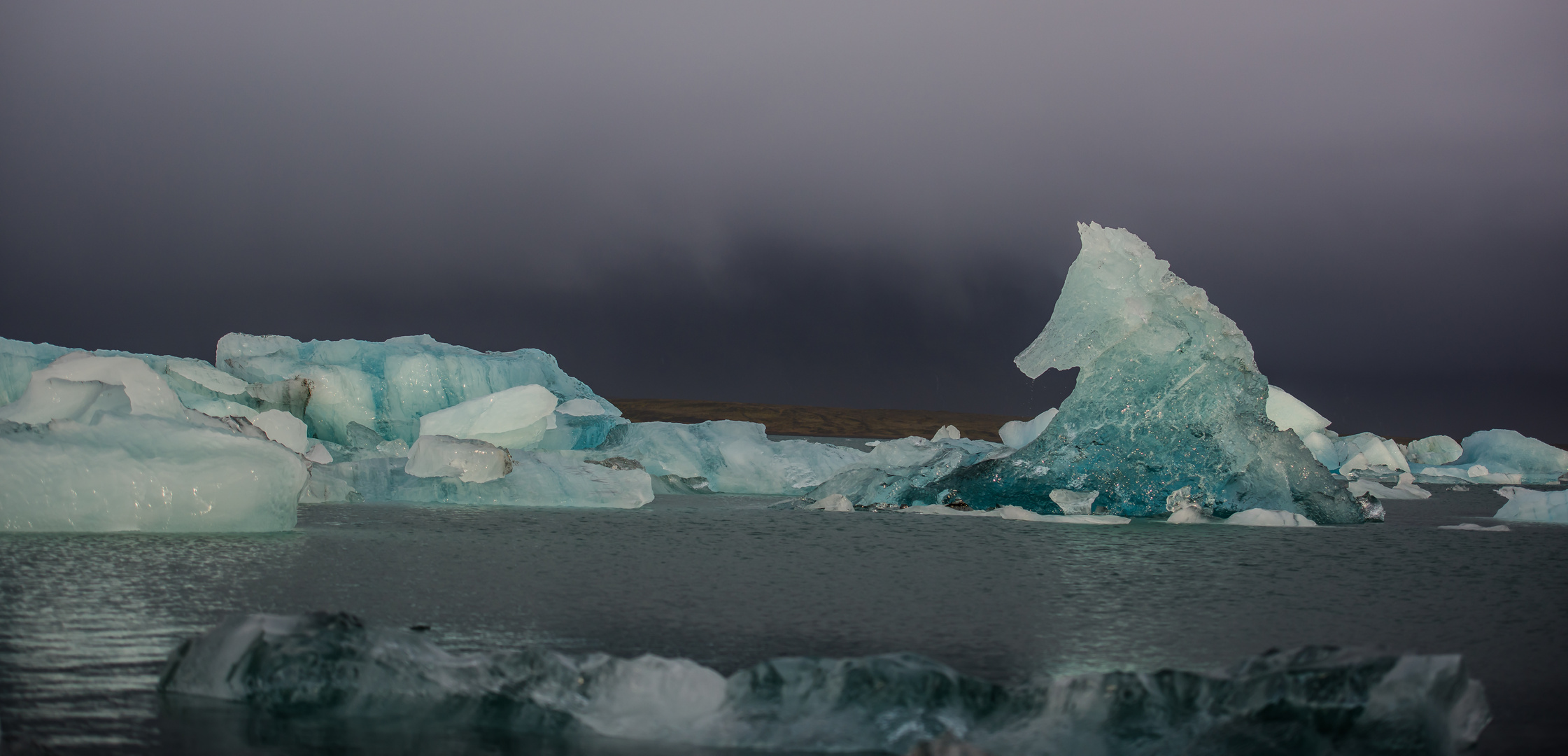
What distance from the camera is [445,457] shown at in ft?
41.9

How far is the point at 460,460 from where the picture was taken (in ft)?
42.0

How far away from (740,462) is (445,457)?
5964mm

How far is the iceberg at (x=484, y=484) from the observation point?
1303cm

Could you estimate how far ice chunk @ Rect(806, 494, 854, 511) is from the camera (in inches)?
513

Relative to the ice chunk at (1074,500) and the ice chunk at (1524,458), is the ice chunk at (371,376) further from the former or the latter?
the ice chunk at (1524,458)

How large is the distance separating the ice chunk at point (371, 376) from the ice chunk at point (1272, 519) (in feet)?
35.0

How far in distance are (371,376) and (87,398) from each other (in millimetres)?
9092

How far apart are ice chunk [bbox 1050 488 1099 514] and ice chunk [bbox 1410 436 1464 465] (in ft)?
76.4

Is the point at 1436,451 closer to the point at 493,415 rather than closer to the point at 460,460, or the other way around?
the point at 493,415

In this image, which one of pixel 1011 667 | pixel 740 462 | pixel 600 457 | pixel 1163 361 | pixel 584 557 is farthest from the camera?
pixel 740 462

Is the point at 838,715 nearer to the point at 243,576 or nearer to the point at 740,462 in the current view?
the point at 243,576

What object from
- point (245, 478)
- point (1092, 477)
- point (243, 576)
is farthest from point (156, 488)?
point (1092, 477)

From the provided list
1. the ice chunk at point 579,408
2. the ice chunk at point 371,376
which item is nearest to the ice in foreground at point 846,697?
the ice chunk at point 579,408

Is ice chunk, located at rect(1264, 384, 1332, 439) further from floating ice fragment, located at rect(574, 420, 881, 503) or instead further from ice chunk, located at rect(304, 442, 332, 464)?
Result: ice chunk, located at rect(304, 442, 332, 464)
